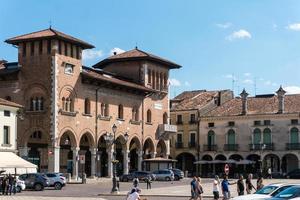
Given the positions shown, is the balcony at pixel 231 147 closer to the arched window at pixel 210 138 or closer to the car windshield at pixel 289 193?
the arched window at pixel 210 138

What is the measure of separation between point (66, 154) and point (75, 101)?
743 centimetres

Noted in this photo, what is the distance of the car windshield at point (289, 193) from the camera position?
24375 millimetres

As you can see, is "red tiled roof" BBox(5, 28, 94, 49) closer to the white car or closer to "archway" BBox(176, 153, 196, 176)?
"archway" BBox(176, 153, 196, 176)

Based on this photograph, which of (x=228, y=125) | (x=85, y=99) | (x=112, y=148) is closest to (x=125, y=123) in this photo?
(x=112, y=148)

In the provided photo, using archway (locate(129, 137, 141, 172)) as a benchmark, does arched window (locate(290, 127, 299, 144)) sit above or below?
above

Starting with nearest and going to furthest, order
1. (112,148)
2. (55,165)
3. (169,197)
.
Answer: (169,197), (55,165), (112,148)

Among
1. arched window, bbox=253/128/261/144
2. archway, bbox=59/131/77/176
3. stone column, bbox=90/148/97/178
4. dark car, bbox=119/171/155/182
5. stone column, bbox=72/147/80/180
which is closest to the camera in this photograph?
stone column, bbox=72/147/80/180

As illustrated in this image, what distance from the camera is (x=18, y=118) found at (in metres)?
60.8

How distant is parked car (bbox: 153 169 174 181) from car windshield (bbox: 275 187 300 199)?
4245 cm

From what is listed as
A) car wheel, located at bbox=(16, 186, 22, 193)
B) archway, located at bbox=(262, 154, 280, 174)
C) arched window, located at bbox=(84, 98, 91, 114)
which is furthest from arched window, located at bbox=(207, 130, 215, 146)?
car wheel, located at bbox=(16, 186, 22, 193)

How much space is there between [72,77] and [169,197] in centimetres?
2613

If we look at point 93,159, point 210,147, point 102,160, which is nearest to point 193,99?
point 210,147

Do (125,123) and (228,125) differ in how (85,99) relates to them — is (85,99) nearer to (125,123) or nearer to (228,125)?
(125,123)

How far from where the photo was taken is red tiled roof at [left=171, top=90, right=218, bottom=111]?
9466 cm
